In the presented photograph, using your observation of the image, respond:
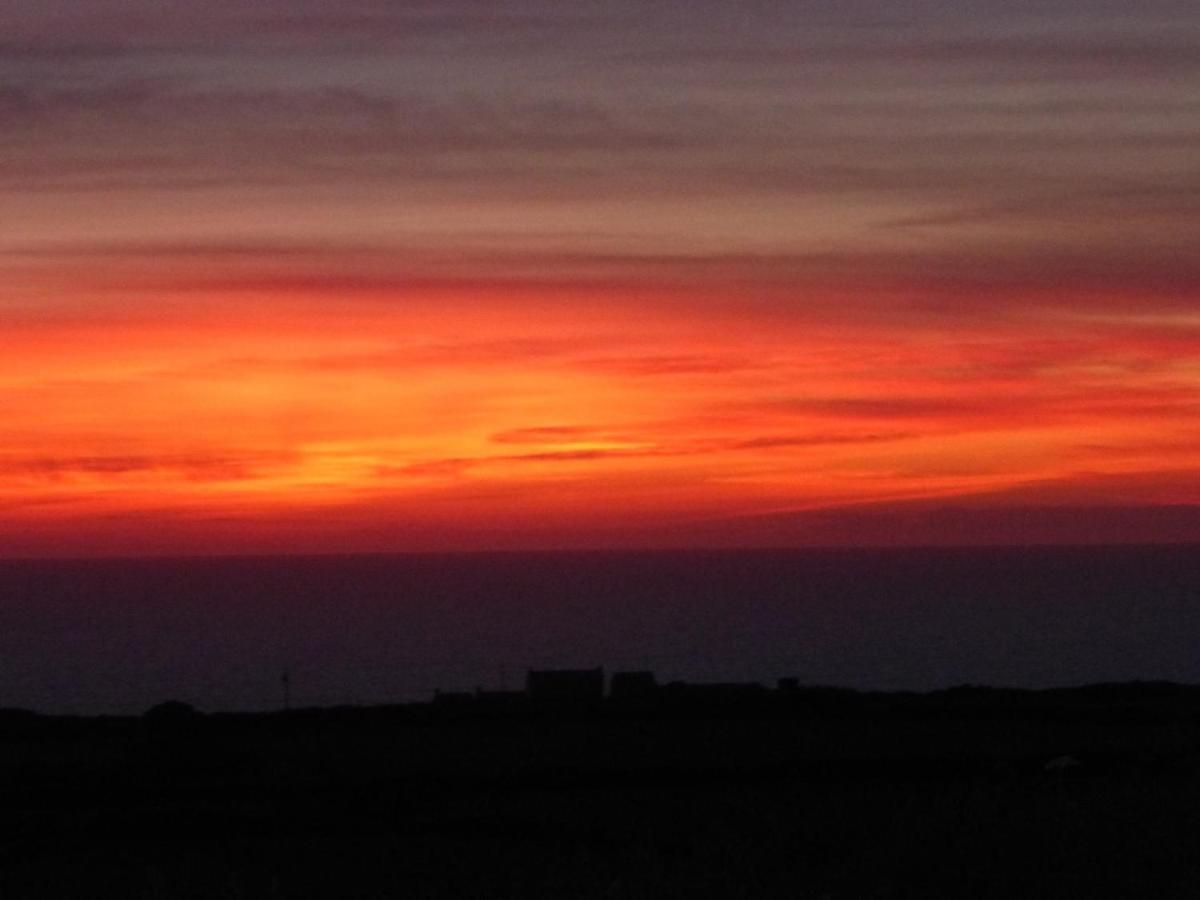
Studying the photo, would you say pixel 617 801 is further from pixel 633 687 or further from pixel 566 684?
pixel 566 684

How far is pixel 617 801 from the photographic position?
86.3 ft

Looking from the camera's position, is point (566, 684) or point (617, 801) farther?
point (566, 684)

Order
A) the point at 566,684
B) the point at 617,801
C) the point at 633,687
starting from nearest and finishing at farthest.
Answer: the point at 617,801 → the point at 633,687 → the point at 566,684

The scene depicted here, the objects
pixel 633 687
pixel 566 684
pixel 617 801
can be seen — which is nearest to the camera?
pixel 617 801

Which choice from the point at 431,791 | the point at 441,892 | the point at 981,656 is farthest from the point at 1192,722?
the point at 981,656

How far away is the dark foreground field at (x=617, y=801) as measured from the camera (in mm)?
20266

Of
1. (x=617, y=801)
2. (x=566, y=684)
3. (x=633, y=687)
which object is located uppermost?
(x=566, y=684)

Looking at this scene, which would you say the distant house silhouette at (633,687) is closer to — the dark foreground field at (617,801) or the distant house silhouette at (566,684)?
the distant house silhouette at (566,684)

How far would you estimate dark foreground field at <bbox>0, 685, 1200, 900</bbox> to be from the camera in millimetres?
20266

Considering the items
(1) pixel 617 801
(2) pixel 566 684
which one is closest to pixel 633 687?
(2) pixel 566 684

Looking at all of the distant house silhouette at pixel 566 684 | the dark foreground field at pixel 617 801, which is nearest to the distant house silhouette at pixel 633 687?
the distant house silhouette at pixel 566 684

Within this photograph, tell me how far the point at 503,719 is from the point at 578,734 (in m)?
2.82

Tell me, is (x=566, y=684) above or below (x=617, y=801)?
above

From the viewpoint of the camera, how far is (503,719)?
121 feet
